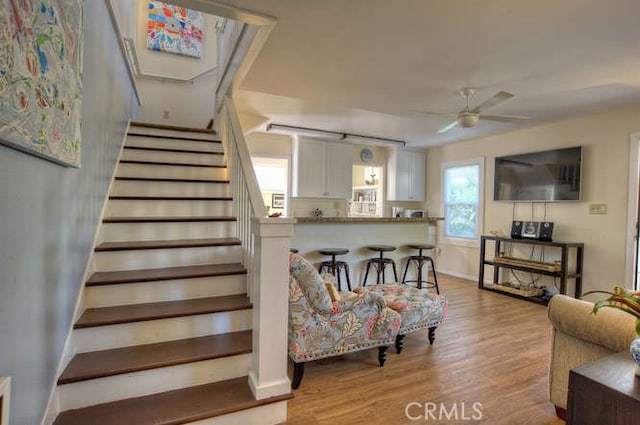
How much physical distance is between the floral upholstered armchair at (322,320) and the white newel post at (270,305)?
349 millimetres

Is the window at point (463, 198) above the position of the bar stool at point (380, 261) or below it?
above

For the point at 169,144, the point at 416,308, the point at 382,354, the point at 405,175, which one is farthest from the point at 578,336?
the point at 405,175

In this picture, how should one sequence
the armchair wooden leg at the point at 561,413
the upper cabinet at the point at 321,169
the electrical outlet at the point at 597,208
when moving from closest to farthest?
the armchair wooden leg at the point at 561,413
the electrical outlet at the point at 597,208
the upper cabinet at the point at 321,169

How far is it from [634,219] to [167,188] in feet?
17.4

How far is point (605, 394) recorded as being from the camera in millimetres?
1273

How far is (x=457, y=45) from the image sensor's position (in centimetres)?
247

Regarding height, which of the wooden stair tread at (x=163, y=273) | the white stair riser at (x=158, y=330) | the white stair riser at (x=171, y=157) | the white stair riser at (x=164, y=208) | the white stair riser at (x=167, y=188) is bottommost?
the white stair riser at (x=158, y=330)

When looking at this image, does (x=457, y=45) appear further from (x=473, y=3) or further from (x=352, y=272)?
(x=352, y=272)

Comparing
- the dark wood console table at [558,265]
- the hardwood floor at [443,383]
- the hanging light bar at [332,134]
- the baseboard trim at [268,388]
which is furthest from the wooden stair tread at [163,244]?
the dark wood console table at [558,265]

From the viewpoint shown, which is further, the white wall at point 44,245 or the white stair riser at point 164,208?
the white stair riser at point 164,208

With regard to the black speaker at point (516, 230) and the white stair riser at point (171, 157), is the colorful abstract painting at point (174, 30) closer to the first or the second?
the white stair riser at point (171, 157)

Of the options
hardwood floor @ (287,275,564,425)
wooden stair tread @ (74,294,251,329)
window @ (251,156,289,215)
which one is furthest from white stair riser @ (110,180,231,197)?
window @ (251,156,289,215)

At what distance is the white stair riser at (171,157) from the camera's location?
351 cm

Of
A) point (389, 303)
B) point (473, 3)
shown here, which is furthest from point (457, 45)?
point (389, 303)
